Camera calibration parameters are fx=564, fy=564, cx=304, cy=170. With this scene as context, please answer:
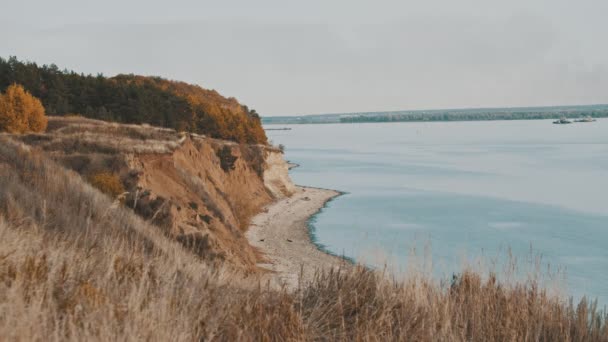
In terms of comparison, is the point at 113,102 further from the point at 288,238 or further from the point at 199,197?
the point at 199,197

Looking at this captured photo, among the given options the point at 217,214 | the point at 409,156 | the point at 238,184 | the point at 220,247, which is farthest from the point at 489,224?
the point at 409,156

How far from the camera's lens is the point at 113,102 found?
65.4 meters

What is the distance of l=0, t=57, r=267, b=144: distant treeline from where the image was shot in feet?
195

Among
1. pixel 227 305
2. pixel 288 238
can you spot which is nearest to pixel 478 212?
pixel 288 238

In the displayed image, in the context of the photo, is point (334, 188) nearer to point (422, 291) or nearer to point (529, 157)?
point (529, 157)

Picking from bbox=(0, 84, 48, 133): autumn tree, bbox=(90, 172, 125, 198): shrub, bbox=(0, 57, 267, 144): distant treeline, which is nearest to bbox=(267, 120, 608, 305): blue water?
bbox=(90, 172, 125, 198): shrub

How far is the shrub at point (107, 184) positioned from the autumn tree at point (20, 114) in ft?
69.4

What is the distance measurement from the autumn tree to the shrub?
21.1 metres

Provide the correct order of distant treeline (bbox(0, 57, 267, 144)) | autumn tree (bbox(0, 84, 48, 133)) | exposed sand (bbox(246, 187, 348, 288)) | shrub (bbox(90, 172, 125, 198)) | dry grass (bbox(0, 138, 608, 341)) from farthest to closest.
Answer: distant treeline (bbox(0, 57, 267, 144)) → autumn tree (bbox(0, 84, 48, 133)) → exposed sand (bbox(246, 187, 348, 288)) → shrub (bbox(90, 172, 125, 198)) → dry grass (bbox(0, 138, 608, 341))

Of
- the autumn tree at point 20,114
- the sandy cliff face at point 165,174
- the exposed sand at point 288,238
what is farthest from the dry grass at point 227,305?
the autumn tree at point 20,114

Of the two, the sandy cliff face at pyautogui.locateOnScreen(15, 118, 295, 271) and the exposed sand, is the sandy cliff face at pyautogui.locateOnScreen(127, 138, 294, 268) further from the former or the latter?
the exposed sand

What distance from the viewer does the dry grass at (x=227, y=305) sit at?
4.51 meters

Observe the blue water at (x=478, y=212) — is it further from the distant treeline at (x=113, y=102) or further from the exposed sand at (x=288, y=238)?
the distant treeline at (x=113, y=102)

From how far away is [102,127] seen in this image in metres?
40.5
